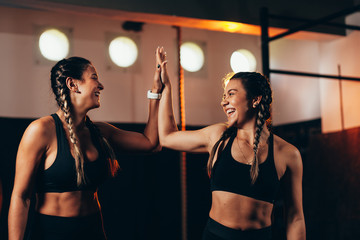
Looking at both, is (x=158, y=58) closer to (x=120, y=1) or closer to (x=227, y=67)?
(x=120, y=1)

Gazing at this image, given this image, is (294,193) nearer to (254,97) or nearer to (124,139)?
(254,97)

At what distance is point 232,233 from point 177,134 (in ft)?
2.02

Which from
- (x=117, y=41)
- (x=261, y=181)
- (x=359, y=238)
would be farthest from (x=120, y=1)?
(x=359, y=238)

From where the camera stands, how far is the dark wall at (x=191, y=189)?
4344 mm

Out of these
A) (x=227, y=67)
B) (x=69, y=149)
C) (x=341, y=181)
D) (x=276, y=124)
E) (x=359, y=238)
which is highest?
(x=227, y=67)

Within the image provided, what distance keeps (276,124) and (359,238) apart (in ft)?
7.03

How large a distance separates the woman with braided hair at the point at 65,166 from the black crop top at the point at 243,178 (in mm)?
586

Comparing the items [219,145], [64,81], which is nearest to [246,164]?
[219,145]

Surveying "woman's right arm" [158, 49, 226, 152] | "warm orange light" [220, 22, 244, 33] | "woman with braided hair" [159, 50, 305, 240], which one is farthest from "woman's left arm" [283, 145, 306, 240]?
"warm orange light" [220, 22, 244, 33]

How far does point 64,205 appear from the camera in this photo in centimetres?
213

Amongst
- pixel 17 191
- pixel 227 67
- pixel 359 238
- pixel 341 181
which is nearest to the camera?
pixel 17 191

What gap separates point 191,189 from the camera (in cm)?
532

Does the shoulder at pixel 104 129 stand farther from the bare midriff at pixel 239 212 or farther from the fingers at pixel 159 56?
the bare midriff at pixel 239 212

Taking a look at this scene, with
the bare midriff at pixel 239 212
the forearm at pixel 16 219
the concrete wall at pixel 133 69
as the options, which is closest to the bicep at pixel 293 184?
the bare midriff at pixel 239 212
